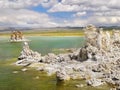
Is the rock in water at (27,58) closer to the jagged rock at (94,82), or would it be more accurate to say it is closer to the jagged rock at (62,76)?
the jagged rock at (62,76)

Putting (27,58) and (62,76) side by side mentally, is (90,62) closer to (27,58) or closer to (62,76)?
(62,76)

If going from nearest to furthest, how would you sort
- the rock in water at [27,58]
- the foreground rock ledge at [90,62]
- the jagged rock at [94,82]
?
1. the jagged rock at [94,82]
2. the foreground rock ledge at [90,62]
3. the rock in water at [27,58]

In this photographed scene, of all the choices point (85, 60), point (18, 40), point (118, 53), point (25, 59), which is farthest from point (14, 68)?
point (18, 40)

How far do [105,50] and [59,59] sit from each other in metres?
8.88

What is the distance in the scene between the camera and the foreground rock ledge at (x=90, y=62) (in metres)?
52.1

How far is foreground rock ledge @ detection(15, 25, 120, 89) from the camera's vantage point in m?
52.1

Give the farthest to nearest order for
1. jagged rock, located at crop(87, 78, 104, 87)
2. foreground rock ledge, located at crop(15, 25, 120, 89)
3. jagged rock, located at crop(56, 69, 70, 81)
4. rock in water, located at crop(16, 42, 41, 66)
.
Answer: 1. rock in water, located at crop(16, 42, 41, 66)
2. foreground rock ledge, located at crop(15, 25, 120, 89)
3. jagged rock, located at crop(56, 69, 70, 81)
4. jagged rock, located at crop(87, 78, 104, 87)

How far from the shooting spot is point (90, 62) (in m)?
61.0

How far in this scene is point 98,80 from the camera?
4950 cm

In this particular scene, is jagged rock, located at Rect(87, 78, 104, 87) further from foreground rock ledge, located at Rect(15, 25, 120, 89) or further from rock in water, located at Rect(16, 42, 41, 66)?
rock in water, located at Rect(16, 42, 41, 66)

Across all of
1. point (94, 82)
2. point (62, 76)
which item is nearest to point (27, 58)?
point (62, 76)

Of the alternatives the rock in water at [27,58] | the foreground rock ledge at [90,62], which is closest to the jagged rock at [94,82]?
the foreground rock ledge at [90,62]

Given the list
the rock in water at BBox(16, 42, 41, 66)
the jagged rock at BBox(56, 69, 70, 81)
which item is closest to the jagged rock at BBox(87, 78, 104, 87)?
the jagged rock at BBox(56, 69, 70, 81)

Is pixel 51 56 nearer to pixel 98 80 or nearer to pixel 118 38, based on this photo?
pixel 118 38
